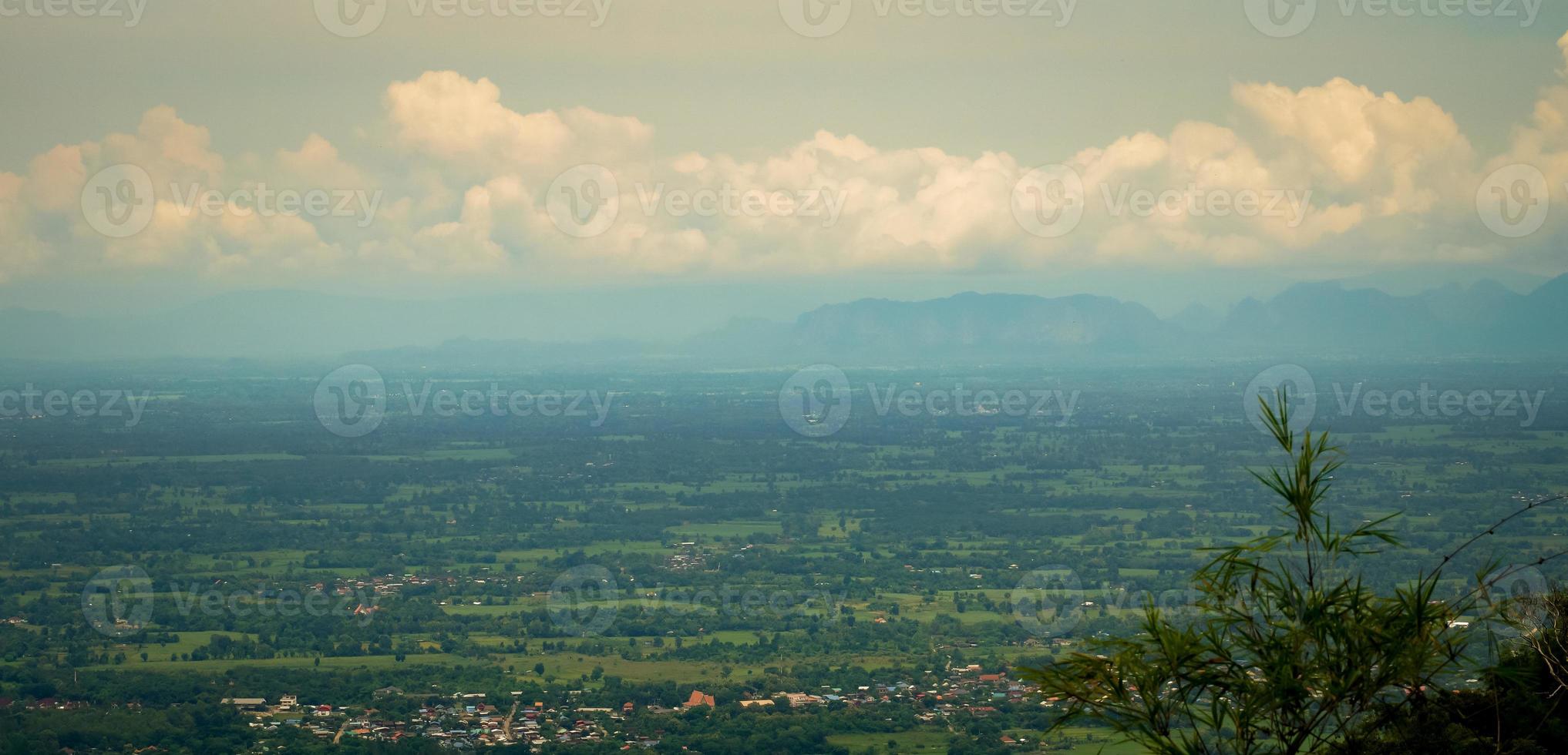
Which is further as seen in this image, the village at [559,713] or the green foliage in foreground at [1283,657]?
the village at [559,713]

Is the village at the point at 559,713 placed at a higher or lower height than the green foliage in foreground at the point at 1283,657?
lower

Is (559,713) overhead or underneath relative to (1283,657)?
underneath

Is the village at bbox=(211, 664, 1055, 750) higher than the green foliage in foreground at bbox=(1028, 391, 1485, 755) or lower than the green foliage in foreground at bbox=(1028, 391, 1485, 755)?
lower

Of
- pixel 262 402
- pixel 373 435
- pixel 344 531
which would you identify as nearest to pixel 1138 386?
pixel 373 435

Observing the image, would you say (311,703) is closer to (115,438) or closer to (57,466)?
(57,466)

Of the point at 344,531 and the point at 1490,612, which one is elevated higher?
the point at 1490,612

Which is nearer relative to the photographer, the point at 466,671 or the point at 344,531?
the point at 466,671

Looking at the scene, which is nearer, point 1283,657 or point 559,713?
point 1283,657

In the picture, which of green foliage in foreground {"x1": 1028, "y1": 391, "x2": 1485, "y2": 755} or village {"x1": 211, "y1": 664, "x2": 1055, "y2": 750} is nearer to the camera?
green foliage in foreground {"x1": 1028, "y1": 391, "x2": 1485, "y2": 755}
